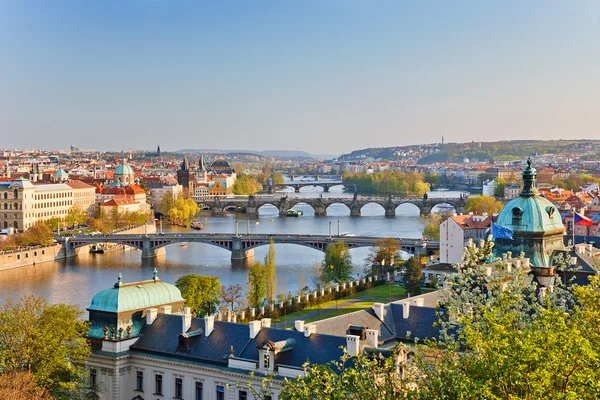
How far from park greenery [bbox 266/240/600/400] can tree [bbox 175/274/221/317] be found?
24412mm

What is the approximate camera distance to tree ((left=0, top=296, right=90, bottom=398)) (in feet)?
68.0

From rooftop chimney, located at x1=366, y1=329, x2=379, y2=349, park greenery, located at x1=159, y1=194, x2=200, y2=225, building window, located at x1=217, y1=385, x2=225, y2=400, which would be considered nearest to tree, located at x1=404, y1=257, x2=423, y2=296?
rooftop chimney, located at x1=366, y1=329, x2=379, y2=349

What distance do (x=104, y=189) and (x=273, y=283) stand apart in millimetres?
61277

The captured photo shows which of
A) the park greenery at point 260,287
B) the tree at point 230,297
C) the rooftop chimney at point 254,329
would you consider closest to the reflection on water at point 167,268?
the park greenery at point 260,287

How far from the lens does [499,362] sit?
453 inches

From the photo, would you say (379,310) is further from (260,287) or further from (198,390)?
(260,287)

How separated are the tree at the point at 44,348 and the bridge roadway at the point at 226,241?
38.4m

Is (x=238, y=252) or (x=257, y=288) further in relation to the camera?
(x=238, y=252)

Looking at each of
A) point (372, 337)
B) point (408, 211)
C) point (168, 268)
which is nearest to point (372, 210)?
point (408, 211)

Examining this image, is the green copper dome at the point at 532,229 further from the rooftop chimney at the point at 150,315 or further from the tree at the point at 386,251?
the tree at the point at 386,251

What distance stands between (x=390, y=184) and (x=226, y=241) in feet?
293

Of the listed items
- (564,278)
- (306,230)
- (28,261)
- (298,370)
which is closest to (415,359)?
(298,370)

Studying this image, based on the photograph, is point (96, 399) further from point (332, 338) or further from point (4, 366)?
point (332, 338)

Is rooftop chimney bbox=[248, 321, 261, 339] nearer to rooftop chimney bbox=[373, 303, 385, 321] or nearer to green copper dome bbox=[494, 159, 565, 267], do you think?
rooftop chimney bbox=[373, 303, 385, 321]
